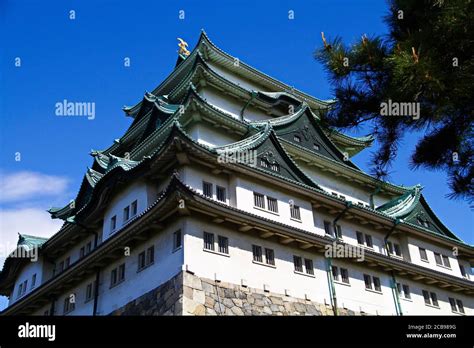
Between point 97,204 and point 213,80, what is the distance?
36.5 feet

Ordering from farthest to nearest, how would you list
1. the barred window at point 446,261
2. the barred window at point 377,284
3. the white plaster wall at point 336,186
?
the barred window at point 446,261, the white plaster wall at point 336,186, the barred window at point 377,284

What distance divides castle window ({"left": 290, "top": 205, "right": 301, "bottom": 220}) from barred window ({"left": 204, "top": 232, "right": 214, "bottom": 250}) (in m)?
5.66

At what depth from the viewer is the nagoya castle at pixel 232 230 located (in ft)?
73.8

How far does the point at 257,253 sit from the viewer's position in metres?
24.1

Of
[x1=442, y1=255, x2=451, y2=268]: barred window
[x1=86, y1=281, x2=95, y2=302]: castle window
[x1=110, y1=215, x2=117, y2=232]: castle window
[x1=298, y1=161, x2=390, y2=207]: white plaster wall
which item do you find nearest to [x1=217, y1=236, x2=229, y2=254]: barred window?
[x1=110, y1=215, x2=117, y2=232]: castle window

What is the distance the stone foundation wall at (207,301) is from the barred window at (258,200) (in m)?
4.59

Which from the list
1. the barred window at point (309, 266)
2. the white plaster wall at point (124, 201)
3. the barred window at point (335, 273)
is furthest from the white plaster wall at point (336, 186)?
the white plaster wall at point (124, 201)

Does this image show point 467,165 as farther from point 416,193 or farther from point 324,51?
point 416,193

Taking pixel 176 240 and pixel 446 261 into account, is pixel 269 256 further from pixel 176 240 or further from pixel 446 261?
pixel 446 261

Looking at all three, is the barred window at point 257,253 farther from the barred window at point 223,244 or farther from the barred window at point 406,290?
the barred window at point 406,290

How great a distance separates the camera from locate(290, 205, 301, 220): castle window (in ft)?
88.1

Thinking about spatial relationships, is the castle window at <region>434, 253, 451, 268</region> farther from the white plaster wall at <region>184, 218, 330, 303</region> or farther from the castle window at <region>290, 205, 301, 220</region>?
the castle window at <region>290, 205, 301, 220</region>
